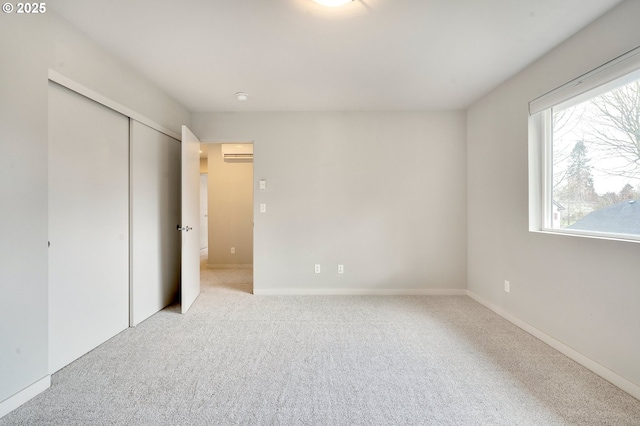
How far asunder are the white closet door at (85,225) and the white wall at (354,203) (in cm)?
147

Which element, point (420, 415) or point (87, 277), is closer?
point (420, 415)

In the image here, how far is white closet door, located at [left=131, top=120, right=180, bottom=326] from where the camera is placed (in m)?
2.59

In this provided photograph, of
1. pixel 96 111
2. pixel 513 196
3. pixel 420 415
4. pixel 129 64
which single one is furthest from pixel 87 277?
pixel 513 196

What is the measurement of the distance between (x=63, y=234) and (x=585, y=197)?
392 cm

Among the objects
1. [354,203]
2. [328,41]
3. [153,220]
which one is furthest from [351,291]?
[328,41]

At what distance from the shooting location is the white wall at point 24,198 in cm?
146

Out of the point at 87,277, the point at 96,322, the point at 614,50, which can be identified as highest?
the point at 614,50

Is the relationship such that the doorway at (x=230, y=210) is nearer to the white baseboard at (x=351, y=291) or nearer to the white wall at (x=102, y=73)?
the white baseboard at (x=351, y=291)

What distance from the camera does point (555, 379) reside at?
1772 millimetres

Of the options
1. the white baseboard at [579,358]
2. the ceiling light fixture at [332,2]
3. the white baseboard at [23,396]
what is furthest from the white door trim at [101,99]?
the white baseboard at [579,358]

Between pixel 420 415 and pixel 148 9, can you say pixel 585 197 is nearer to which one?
pixel 420 415

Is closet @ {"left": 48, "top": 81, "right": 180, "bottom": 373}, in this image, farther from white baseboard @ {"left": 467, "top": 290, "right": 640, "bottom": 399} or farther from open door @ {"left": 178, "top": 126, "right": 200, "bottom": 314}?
white baseboard @ {"left": 467, "top": 290, "right": 640, "bottom": 399}

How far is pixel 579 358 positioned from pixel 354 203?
8.16ft

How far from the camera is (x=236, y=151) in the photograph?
506 cm
